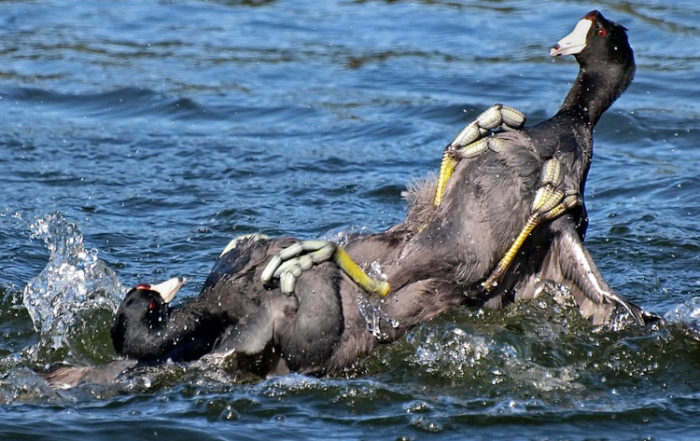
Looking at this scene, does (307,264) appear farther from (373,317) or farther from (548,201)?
(548,201)

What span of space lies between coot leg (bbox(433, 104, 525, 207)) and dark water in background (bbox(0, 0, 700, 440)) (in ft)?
2.00

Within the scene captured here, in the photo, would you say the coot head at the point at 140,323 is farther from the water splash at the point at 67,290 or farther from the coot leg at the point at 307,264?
the water splash at the point at 67,290

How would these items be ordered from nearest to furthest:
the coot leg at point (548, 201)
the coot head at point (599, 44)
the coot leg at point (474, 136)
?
the coot leg at point (548, 201), the coot leg at point (474, 136), the coot head at point (599, 44)

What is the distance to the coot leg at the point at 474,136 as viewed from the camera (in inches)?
196

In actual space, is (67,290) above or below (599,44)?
below

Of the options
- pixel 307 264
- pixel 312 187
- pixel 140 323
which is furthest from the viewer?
pixel 312 187

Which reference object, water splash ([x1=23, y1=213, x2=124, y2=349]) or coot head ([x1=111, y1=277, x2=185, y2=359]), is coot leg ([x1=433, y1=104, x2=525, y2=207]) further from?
water splash ([x1=23, y1=213, x2=124, y2=349])

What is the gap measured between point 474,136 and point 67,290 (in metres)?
2.16

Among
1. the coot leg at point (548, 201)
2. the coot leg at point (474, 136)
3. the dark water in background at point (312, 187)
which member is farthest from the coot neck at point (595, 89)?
the dark water in background at point (312, 187)

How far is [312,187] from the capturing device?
775cm

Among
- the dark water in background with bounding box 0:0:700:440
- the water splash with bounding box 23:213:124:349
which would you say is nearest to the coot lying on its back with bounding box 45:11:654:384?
the dark water in background with bounding box 0:0:700:440

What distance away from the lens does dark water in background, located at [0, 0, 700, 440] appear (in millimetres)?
4582

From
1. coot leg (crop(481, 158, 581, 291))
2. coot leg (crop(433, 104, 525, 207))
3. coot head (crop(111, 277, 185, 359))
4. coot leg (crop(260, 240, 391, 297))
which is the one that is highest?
coot leg (crop(433, 104, 525, 207))

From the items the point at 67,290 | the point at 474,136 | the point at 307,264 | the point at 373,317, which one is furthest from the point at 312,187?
the point at 307,264
